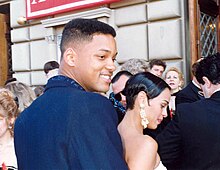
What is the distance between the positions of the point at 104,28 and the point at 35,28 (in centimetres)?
586

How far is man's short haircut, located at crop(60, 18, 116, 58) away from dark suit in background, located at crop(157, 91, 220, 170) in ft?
3.59

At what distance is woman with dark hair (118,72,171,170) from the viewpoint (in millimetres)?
1615

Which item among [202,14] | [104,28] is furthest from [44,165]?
[202,14]

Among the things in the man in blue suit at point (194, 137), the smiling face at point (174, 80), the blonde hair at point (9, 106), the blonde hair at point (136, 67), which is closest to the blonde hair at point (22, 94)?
the blonde hair at point (9, 106)

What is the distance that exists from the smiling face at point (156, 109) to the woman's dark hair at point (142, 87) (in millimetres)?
27

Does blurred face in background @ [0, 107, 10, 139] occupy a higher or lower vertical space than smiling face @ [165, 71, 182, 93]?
lower

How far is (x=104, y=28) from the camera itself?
4.09 feet

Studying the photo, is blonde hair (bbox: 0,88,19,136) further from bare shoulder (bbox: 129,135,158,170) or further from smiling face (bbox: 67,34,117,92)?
smiling face (bbox: 67,34,117,92)

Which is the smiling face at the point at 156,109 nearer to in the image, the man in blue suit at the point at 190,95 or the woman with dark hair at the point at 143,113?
the woman with dark hair at the point at 143,113

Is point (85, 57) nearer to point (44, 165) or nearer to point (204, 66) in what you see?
point (44, 165)

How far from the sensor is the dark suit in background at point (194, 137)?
215 cm

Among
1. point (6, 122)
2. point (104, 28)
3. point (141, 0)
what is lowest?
point (6, 122)

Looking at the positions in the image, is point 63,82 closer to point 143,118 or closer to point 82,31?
point 82,31

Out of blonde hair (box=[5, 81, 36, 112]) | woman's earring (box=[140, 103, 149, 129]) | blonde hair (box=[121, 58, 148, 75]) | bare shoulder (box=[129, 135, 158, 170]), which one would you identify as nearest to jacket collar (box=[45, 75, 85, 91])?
bare shoulder (box=[129, 135, 158, 170])
